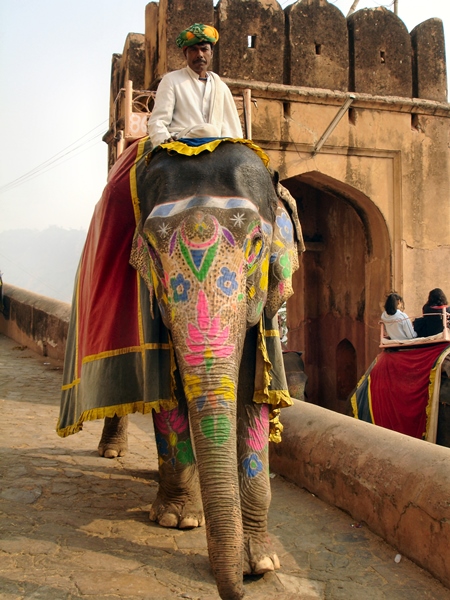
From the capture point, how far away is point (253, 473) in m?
3.35

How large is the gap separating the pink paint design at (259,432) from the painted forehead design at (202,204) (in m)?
0.99

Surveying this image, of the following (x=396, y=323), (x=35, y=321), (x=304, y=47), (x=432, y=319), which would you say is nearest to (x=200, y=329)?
(x=396, y=323)

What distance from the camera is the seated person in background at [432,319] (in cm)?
993

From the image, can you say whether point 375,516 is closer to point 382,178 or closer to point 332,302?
point 382,178

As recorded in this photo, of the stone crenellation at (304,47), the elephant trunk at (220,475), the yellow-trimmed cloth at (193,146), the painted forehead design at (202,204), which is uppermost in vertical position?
the stone crenellation at (304,47)

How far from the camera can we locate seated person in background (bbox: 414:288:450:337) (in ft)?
32.6

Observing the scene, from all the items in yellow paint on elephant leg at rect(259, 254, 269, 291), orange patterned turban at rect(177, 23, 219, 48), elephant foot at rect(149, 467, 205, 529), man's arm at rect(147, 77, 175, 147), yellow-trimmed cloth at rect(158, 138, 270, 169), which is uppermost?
orange patterned turban at rect(177, 23, 219, 48)

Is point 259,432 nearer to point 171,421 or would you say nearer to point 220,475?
point 171,421

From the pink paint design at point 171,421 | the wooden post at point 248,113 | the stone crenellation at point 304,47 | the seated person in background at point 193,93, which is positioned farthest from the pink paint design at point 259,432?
the stone crenellation at point 304,47

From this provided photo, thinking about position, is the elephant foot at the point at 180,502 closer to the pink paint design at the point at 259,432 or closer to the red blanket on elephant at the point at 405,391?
the pink paint design at the point at 259,432

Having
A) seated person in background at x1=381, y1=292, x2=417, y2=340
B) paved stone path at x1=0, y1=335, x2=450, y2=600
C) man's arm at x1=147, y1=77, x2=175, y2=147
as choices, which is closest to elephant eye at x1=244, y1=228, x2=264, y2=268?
man's arm at x1=147, y1=77, x2=175, y2=147

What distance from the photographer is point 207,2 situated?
10117 mm

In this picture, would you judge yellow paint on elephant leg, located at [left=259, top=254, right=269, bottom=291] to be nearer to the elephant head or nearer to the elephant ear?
the elephant head

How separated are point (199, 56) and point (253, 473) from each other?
→ 212 cm
